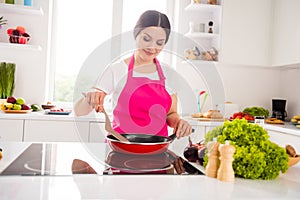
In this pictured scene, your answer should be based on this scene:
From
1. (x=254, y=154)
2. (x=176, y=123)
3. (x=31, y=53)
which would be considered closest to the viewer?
(x=254, y=154)

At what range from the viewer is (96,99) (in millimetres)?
895

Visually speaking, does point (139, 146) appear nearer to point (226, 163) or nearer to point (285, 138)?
point (226, 163)

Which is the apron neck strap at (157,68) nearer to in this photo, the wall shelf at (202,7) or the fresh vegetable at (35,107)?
the fresh vegetable at (35,107)

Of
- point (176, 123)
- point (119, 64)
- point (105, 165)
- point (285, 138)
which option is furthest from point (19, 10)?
point (285, 138)

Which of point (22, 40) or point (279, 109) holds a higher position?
point (22, 40)

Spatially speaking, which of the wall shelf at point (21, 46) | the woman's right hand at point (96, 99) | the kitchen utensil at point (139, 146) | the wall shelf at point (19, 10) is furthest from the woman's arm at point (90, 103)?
the wall shelf at point (19, 10)

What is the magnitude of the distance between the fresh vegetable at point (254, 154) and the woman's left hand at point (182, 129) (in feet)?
0.69

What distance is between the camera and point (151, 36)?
1.05m

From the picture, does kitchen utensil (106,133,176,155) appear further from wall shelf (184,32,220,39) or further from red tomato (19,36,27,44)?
wall shelf (184,32,220,39)

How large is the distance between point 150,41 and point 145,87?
305mm

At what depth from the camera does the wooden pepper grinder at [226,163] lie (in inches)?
31.1

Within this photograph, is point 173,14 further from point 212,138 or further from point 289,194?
point 289,194

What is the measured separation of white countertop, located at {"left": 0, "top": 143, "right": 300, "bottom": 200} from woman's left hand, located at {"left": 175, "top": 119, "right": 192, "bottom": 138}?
0.26 meters

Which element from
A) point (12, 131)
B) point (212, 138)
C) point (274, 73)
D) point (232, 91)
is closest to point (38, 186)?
point (212, 138)
